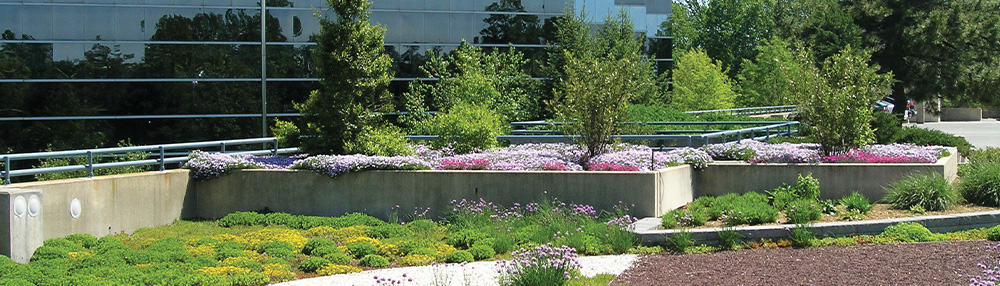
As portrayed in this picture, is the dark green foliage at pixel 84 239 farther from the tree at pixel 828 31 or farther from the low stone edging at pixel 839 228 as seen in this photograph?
the tree at pixel 828 31

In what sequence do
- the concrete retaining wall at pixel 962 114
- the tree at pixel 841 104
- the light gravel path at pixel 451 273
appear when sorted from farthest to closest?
1. the concrete retaining wall at pixel 962 114
2. the tree at pixel 841 104
3. the light gravel path at pixel 451 273

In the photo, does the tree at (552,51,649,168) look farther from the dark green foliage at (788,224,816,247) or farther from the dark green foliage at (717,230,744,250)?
the dark green foliage at (788,224,816,247)

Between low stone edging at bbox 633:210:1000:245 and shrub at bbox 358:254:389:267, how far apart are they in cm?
344

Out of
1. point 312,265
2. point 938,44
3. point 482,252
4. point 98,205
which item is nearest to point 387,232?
point 482,252

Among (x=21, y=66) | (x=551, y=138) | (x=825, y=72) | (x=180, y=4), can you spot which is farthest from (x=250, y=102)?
(x=825, y=72)

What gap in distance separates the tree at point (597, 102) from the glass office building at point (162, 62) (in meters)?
15.3

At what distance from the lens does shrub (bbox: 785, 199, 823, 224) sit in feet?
40.9

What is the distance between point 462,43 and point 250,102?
7591 mm

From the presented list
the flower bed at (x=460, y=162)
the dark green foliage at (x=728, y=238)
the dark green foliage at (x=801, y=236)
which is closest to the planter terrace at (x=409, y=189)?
the flower bed at (x=460, y=162)

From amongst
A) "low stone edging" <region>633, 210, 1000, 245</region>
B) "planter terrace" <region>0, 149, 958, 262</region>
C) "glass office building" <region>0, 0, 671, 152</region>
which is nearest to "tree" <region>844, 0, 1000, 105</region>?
"glass office building" <region>0, 0, 671, 152</region>

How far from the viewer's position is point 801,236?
1159 cm

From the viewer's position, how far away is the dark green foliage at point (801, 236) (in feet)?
37.9

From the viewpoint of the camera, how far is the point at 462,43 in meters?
30.7

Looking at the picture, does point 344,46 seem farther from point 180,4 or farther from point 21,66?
point 21,66
